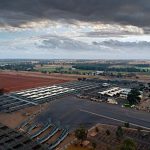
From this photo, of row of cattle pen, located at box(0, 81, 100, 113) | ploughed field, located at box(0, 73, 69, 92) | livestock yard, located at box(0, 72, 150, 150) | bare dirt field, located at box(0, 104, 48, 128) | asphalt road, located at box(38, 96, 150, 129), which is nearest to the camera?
livestock yard, located at box(0, 72, 150, 150)

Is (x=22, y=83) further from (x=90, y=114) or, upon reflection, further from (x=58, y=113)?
(x=90, y=114)

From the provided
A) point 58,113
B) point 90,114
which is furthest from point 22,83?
point 90,114

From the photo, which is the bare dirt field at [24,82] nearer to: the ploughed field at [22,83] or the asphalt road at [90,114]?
the ploughed field at [22,83]

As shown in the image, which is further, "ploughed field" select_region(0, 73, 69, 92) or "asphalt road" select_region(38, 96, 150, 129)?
"ploughed field" select_region(0, 73, 69, 92)

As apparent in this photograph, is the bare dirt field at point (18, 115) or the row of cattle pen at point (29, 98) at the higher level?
the row of cattle pen at point (29, 98)

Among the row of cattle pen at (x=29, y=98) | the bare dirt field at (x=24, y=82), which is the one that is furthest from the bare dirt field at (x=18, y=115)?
the bare dirt field at (x=24, y=82)

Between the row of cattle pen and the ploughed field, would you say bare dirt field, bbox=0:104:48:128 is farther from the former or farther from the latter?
the ploughed field

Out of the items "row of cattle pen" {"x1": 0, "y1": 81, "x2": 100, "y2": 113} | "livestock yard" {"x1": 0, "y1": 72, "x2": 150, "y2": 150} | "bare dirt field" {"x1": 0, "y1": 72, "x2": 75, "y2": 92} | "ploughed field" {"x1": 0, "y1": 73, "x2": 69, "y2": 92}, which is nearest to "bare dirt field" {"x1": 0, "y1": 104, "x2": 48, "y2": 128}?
"livestock yard" {"x1": 0, "y1": 72, "x2": 150, "y2": 150}

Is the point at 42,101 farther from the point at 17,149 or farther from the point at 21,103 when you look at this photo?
the point at 17,149
